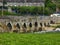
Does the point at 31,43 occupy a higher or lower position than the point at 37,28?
higher

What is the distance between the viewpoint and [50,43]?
23047mm

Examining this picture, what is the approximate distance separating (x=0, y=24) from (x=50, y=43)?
4001cm

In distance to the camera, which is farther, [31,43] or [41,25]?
[41,25]

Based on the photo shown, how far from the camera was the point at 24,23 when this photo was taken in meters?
71.1

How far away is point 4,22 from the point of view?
6431 centimetres

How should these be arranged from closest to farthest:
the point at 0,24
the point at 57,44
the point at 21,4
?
the point at 57,44 → the point at 0,24 → the point at 21,4

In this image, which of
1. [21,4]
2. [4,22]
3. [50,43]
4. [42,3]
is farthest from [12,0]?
[50,43]

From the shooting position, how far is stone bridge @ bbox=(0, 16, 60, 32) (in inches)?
2542

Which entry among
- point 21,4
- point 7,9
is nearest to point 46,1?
point 21,4

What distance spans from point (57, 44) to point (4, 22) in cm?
4236

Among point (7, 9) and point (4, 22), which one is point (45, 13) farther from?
point (4, 22)

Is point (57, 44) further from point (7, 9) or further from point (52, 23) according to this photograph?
point (7, 9)

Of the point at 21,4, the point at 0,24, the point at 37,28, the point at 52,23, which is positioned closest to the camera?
the point at 0,24

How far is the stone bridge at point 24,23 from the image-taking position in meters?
64.6
